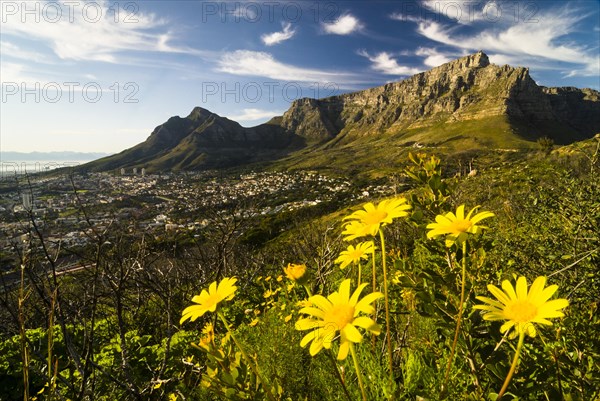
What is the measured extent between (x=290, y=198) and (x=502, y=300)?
271 ft

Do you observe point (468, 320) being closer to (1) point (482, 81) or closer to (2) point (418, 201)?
(2) point (418, 201)

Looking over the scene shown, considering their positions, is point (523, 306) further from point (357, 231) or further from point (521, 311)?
point (357, 231)

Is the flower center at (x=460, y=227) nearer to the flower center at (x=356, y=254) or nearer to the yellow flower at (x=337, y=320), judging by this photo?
the yellow flower at (x=337, y=320)

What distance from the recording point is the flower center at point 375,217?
1.57 metres

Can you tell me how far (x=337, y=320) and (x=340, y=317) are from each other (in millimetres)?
17

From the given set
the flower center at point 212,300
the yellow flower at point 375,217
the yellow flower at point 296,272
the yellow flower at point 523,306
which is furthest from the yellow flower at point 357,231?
the flower center at point 212,300

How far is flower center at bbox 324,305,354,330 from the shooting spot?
118 cm

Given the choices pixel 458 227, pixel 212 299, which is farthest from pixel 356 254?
pixel 212 299

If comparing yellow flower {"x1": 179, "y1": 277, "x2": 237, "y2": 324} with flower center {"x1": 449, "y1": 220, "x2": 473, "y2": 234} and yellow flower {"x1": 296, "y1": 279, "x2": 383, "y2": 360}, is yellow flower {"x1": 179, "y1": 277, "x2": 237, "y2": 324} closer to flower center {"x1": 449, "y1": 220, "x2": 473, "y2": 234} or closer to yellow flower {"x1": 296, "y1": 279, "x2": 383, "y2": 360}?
yellow flower {"x1": 296, "y1": 279, "x2": 383, "y2": 360}

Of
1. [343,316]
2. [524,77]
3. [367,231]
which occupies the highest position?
[524,77]

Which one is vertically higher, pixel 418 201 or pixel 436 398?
pixel 418 201

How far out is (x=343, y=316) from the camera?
119 cm

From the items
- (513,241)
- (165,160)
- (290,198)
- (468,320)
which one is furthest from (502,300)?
(165,160)

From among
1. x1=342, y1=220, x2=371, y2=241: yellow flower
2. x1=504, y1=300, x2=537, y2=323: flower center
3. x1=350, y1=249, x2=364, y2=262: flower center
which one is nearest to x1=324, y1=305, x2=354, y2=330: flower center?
x1=342, y1=220, x2=371, y2=241: yellow flower
